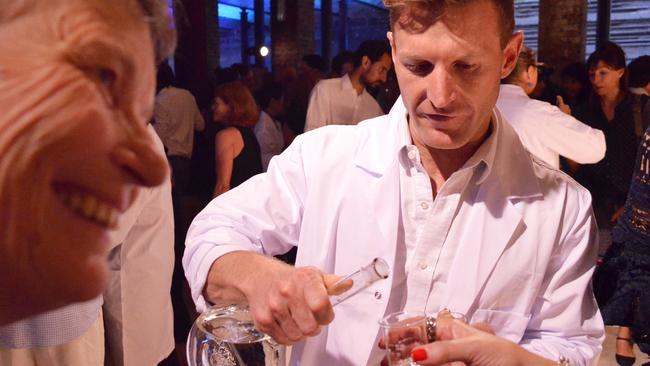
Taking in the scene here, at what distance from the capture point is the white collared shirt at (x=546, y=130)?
309 cm

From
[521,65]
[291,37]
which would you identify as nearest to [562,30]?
[291,37]

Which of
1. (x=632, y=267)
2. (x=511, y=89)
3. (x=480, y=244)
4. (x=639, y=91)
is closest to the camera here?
(x=480, y=244)

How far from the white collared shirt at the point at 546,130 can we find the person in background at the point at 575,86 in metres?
2.40

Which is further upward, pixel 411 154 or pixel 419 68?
pixel 419 68

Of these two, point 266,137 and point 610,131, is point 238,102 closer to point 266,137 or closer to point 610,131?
point 266,137

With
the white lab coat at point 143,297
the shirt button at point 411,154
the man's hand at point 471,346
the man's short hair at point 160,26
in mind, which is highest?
the man's short hair at point 160,26

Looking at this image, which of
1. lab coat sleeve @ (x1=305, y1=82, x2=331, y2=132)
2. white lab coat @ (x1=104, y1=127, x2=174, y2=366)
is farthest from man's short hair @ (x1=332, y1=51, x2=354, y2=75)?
white lab coat @ (x1=104, y1=127, x2=174, y2=366)

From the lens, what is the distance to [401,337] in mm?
1019

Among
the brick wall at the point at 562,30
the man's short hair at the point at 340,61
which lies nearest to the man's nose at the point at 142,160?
the man's short hair at the point at 340,61

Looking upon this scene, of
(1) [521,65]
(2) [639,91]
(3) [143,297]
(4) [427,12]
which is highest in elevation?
(4) [427,12]

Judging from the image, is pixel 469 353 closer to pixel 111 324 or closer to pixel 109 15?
pixel 109 15

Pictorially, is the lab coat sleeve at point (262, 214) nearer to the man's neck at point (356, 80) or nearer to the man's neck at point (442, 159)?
the man's neck at point (442, 159)

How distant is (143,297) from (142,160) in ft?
6.11

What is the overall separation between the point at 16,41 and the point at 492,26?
4.04 ft
